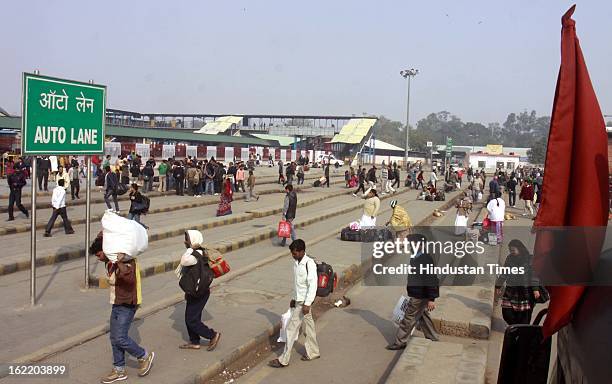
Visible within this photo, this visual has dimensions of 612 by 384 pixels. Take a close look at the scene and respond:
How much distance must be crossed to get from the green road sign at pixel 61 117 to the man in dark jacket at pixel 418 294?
201 inches

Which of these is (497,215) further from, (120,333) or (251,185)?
(251,185)

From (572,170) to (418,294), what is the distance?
450 cm

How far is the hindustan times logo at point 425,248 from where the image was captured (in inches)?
254

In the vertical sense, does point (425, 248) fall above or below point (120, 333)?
above

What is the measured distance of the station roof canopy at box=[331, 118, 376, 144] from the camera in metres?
58.5

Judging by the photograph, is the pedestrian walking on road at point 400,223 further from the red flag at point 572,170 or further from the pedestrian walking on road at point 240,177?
the pedestrian walking on road at point 240,177

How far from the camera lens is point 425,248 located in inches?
255

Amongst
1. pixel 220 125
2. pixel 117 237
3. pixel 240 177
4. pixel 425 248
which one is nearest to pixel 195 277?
pixel 117 237

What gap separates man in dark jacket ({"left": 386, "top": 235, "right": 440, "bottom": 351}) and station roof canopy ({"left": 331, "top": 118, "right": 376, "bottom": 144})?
171ft

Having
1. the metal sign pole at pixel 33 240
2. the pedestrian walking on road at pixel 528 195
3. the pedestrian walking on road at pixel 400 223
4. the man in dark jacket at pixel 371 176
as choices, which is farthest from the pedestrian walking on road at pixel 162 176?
the metal sign pole at pixel 33 240

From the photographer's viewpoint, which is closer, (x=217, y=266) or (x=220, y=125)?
(x=217, y=266)

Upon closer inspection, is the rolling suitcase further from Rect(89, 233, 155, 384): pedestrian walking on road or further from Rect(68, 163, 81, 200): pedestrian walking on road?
Rect(68, 163, 81, 200): pedestrian walking on road

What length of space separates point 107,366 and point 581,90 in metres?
5.13

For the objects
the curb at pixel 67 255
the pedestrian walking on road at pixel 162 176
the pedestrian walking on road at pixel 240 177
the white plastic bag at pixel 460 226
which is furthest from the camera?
the pedestrian walking on road at pixel 240 177
